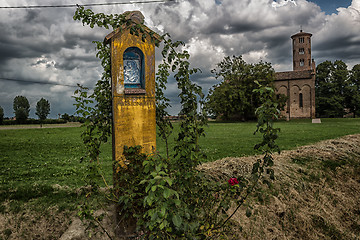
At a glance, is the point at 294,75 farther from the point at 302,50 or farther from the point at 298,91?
the point at 302,50

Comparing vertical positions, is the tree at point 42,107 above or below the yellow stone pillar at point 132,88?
above

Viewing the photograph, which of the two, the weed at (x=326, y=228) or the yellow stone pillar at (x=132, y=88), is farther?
Result: the weed at (x=326, y=228)

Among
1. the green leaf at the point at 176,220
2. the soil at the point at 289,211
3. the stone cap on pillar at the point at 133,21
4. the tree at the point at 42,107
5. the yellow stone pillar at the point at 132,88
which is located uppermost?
the tree at the point at 42,107

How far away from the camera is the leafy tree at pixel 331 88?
5200 centimetres

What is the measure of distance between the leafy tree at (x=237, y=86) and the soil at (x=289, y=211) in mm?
35852

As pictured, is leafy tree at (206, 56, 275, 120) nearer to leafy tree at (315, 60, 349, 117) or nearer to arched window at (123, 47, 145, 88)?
leafy tree at (315, 60, 349, 117)

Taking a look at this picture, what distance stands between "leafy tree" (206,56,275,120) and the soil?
35.9 m

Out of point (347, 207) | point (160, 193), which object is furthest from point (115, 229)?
point (347, 207)

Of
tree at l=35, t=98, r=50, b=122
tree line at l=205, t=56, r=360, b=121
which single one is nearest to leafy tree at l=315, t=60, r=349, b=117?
tree line at l=205, t=56, r=360, b=121

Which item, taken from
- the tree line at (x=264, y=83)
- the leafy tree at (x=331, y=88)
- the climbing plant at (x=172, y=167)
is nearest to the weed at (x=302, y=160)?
the climbing plant at (x=172, y=167)

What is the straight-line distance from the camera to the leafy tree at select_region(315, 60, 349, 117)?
52.0 m

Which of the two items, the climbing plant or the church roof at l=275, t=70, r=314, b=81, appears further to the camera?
the church roof at l=275, t=70, r=314, b=81

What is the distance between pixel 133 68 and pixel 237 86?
135 feet

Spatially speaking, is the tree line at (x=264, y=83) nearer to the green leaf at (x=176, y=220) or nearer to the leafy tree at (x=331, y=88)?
the leafy tree at (x=331, y=88)
